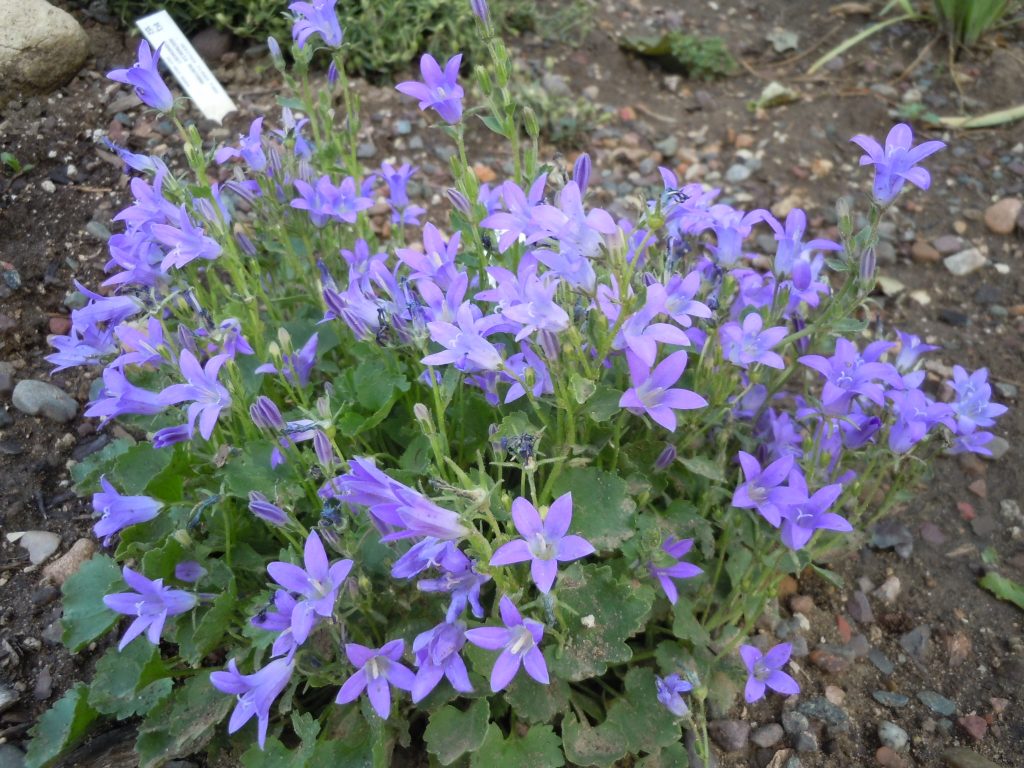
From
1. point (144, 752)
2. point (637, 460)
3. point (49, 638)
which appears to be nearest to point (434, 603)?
point (637, 460)

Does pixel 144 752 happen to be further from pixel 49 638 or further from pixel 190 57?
pixel 190 57

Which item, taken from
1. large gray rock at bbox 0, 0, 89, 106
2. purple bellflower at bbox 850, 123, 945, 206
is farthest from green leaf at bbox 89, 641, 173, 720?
large gray rock at bbox 0, 0, 89, 106

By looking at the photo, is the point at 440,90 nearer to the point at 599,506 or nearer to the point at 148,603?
the point at 599,506

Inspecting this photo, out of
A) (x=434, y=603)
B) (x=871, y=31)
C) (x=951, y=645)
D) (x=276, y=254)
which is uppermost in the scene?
(x=276, y=254)

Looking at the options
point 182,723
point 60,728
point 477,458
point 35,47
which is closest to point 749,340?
point 477,458

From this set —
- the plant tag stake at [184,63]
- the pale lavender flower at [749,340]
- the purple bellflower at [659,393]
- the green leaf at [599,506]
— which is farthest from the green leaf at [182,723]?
the plant tag stake at [184,63]
